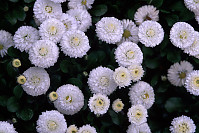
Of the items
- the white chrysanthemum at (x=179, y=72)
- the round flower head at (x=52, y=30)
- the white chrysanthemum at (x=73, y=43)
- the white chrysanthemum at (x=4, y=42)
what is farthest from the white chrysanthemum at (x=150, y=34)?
the white chrysanthemum at (x=4, y=42)

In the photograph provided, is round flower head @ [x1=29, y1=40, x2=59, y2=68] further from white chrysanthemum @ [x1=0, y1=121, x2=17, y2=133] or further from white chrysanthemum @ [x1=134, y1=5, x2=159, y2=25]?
white chrysanthemum @ [x1=134, y1=5, x2=159, y2=25]

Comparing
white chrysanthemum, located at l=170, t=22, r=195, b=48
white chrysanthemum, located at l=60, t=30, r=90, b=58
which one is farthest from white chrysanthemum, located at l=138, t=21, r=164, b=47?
white chrysanthemum, located at l=60, t=30, r=90, b=58

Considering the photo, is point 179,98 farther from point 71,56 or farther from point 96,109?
point 71,56

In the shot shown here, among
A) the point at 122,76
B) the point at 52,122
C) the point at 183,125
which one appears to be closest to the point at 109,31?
the point at 122,76

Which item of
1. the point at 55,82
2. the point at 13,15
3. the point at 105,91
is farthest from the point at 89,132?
the point at 13,15

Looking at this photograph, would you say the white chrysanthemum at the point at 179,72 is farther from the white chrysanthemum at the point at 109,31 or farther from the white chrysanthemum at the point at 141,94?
the white chrysanthemum at the point at 109,31

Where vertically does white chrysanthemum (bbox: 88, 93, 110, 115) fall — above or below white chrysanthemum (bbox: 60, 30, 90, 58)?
below
